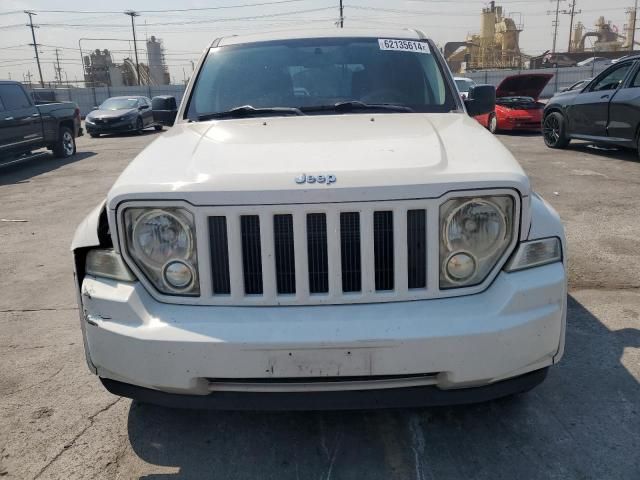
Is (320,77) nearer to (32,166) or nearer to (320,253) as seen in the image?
(320,253)

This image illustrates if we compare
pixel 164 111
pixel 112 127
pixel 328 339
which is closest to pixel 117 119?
pixel 112 127

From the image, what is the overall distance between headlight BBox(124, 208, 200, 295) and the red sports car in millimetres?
14072

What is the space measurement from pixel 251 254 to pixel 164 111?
2.41 metres

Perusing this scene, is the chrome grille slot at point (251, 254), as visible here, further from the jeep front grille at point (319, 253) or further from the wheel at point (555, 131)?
the wheel at point (555, 131)

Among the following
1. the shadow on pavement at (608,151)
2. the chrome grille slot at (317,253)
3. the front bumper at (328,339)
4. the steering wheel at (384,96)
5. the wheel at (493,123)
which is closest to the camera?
the front bumper at (328,339)

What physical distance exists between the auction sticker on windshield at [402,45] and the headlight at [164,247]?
225 centimetres

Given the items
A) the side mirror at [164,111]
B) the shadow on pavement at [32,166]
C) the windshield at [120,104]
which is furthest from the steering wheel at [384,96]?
the windshield at [120,104]

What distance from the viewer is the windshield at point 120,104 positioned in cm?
2052

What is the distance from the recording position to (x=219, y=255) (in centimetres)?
220

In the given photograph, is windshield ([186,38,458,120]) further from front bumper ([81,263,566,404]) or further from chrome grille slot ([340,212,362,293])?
front bumper ([81,263,566,404])

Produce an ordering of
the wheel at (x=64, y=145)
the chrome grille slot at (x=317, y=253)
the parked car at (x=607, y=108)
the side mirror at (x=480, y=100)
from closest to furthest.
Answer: the chrome grille slot at (x=317, y=253), the side mirror at (x=480, y=100), the parked car at (x=607, y=108), the wheel at (x=64, y=145)

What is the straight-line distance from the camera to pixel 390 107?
340cm

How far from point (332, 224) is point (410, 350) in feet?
1.76

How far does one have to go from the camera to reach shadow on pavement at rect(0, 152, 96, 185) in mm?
11484
